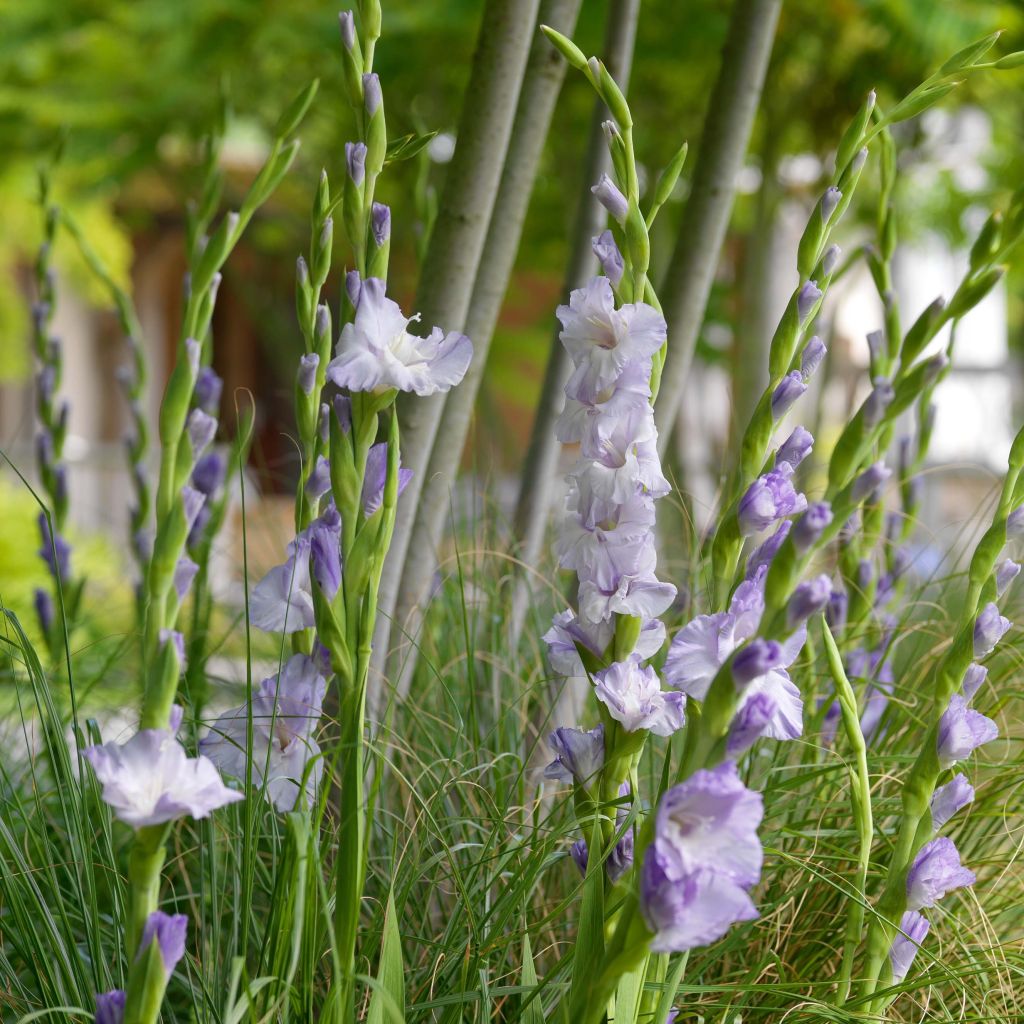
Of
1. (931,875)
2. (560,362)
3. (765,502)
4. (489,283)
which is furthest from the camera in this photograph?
(560,362)

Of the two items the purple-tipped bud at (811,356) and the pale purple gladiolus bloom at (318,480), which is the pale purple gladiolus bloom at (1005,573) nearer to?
the purple-tipped bud at (811,356)

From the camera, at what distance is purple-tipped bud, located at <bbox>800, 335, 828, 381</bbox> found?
0.77 m

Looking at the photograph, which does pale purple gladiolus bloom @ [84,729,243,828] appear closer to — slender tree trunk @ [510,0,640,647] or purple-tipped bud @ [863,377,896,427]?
purple-tipped bud @ [863,377,896,427]

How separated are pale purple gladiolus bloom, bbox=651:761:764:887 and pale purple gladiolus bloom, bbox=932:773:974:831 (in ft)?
1.13

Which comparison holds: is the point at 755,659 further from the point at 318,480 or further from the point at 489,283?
the point at 489,283

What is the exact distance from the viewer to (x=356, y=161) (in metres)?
0.70

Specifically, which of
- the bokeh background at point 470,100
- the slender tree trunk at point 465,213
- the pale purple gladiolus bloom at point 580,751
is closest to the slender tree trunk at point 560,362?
the bokeh background at point 470,100

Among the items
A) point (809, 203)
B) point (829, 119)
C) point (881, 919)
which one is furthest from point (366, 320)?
point (809, 203)

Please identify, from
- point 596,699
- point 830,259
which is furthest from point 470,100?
point 596,699

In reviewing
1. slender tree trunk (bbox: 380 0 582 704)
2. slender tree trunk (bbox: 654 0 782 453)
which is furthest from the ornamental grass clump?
slender tree trunk (bbox: 654 0 782 453)

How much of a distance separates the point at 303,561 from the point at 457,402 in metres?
0.62

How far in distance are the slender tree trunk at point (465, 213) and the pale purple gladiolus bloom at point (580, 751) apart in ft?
1.55

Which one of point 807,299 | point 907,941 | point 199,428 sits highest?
point 807,299

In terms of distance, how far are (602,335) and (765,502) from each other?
140 mm
